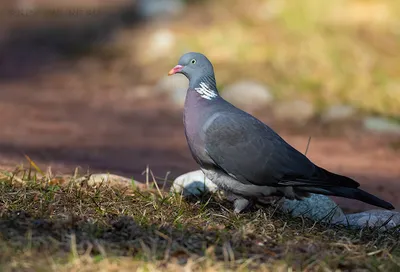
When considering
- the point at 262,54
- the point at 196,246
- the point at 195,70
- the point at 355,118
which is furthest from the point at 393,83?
the point at 196,246

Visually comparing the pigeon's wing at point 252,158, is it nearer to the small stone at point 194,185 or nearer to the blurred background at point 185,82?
the small stone at point 194,185

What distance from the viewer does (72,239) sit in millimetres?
3480

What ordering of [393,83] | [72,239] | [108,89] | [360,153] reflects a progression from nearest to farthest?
1. [72,239]
2. [360,153]
3. [393,83]
4. [108,89]

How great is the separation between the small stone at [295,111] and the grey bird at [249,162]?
4958mm

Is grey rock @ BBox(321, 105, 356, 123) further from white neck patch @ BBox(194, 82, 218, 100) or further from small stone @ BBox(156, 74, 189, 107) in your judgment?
white neck patch @ BBox(194, 82, 218, 100)

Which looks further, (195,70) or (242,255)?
(195,70)

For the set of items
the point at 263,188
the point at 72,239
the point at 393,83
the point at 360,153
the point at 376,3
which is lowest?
the point at 72,239

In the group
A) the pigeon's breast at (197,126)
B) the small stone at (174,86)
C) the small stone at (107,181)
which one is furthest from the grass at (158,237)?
the small stone at (174,86)

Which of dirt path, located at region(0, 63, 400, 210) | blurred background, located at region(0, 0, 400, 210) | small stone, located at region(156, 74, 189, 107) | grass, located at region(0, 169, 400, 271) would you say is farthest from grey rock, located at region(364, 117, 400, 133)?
grass, located at region(0, 169, 400, 271)

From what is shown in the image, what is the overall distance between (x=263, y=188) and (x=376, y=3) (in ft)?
31.9

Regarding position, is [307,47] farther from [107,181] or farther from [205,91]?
[205,91]

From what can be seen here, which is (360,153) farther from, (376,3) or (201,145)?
(376,3)

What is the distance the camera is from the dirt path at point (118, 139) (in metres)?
6.93

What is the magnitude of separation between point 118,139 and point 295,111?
8.13 ft
